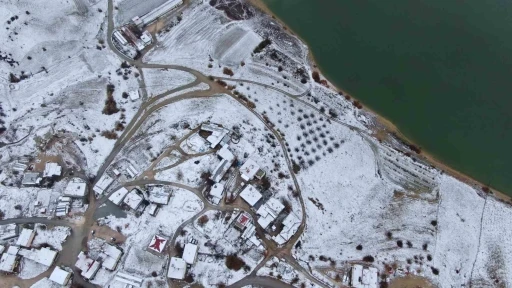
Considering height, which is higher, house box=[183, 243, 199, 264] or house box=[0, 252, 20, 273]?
house box=[183, 243, 199, 264]

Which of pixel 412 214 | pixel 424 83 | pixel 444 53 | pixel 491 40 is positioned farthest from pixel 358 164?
pixel 491 40

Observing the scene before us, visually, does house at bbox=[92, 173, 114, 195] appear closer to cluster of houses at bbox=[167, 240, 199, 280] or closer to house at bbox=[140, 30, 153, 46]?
cluster of houses at bbox=[167, 240, 199, 280]

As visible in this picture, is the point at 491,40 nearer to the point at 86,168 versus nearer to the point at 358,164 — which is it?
the point at 358,164

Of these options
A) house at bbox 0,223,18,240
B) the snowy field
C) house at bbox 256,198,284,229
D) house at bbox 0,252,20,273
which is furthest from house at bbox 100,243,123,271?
the snowy field

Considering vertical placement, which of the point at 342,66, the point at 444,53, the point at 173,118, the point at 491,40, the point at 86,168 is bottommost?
the point at 86,168

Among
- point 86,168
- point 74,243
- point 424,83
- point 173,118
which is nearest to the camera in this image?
point 74,243

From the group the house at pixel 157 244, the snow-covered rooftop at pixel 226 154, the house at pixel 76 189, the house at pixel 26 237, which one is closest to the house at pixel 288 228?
the snow-covered rooftop at pixel 226 154

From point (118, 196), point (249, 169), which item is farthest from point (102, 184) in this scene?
point (249, 169)

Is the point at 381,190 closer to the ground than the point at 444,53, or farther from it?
closer to the ground
